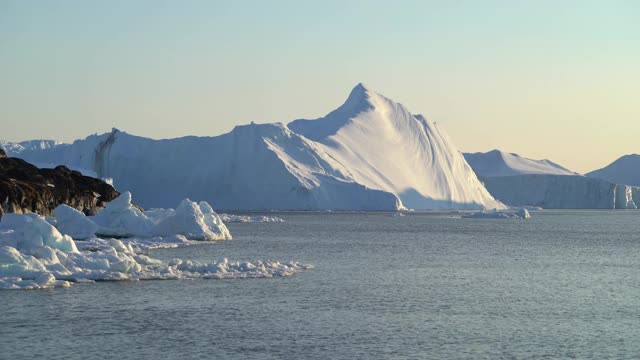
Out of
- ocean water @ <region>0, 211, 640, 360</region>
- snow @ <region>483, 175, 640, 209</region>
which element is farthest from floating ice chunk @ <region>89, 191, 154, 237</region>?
snow @ <region>483, 175, 640, 209</region>

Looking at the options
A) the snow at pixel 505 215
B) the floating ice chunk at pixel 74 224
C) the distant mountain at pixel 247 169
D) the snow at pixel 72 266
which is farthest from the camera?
the snow at pixel 505 215

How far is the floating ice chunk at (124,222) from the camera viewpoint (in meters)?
51.2

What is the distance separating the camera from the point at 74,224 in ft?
154

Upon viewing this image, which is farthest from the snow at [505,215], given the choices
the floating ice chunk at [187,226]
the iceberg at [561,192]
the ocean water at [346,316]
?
the ocean water at [346,316]

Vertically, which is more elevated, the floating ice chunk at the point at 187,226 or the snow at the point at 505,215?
the floating ice chunk at the point at 187,226

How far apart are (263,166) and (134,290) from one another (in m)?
83.6

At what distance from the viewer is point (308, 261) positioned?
38375mm

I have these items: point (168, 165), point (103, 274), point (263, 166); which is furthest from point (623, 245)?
point (168, 165)

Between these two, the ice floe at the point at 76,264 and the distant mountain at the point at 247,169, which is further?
the distant mountain at the point at 247,169

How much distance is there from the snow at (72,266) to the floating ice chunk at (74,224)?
11980 millimetres

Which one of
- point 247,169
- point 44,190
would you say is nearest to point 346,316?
point 44,190

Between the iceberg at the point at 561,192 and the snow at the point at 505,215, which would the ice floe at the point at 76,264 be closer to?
the snow at the point at 505,215

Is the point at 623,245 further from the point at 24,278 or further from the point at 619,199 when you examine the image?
the point at 619,199

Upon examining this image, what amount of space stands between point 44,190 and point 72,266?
3281 cm
